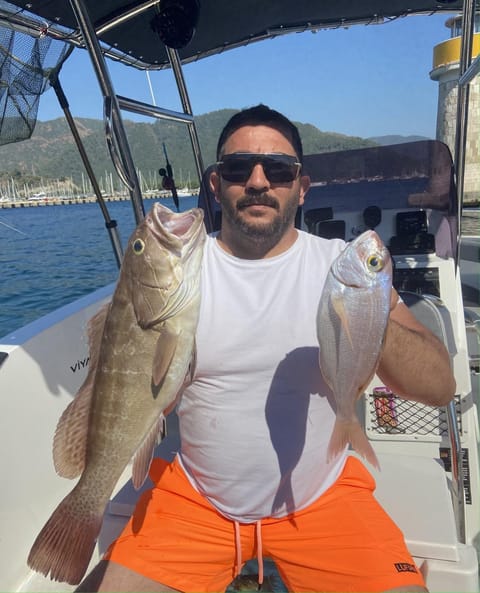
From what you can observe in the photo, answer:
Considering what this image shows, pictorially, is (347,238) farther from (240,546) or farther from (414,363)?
(240,546)

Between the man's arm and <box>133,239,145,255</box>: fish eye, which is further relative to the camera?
the man's arm

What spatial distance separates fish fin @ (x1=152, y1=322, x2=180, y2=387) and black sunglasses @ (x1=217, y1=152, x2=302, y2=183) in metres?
0.86

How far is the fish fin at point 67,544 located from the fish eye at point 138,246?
0.94 m

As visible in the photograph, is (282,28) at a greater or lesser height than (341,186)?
greater

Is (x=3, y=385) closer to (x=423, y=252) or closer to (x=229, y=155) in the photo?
(x=229, y=155)

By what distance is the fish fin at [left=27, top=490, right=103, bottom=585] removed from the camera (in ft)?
5.67

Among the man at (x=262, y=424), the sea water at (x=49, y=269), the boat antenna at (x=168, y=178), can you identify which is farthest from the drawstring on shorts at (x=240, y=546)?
the sea water at (x=49, y=269)

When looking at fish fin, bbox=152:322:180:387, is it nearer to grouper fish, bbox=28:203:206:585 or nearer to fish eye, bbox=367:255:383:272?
grouper fish, bbox=28:203:206:585

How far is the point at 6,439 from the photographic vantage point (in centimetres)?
249

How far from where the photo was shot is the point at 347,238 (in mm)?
4512

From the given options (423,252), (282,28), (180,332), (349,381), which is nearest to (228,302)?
(180,332)

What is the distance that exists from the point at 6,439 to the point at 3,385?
0.92ft

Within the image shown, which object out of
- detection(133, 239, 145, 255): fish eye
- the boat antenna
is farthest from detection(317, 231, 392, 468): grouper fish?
the boat antenna

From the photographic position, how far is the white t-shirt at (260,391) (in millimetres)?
2033
